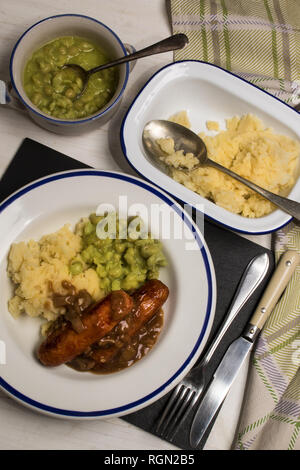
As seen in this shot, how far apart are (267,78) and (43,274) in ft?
5.88

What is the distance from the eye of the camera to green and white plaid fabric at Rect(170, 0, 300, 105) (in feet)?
9.80

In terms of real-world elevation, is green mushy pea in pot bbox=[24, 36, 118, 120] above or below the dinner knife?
above

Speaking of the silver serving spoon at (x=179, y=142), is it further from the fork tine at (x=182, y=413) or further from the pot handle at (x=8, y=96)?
the fork tine at (x=182, y=413)

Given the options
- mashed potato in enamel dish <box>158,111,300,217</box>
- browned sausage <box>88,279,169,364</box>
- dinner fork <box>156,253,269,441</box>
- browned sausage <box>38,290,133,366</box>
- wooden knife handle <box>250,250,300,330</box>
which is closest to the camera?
browned sausage <box>38,290,133,366</box>

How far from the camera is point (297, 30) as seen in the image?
3.13 metres

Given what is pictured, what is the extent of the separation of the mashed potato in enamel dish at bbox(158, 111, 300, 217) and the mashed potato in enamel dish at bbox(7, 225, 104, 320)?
72 centimetres

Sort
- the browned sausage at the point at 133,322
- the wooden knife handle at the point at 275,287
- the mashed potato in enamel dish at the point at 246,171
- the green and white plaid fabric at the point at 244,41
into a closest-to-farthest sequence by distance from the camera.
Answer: the browned sausage at the point at 133,322
the wooden knife handle at the point at 275,287
the mashed potato in enamel dish at the point at 246,171
the green and white plaid fabric at the point at 244,41

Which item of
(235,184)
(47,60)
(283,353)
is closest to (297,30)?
(235,184)

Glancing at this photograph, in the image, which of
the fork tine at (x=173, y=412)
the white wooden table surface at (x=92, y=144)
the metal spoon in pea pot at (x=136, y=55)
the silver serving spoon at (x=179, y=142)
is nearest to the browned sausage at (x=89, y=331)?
the white wooden table surface at (x=92, y=144)

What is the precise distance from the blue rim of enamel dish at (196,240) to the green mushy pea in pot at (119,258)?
182 mm

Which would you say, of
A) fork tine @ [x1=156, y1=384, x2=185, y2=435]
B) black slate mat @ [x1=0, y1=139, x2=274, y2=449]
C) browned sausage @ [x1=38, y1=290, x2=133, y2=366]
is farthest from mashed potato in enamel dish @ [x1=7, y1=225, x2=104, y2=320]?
fork tine @ [x1=156, y1=384, x2=185, y2=435]

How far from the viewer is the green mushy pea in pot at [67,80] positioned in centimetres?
257

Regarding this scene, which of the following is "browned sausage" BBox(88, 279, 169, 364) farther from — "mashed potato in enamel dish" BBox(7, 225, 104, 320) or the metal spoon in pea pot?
the metal spoon in pea pot
